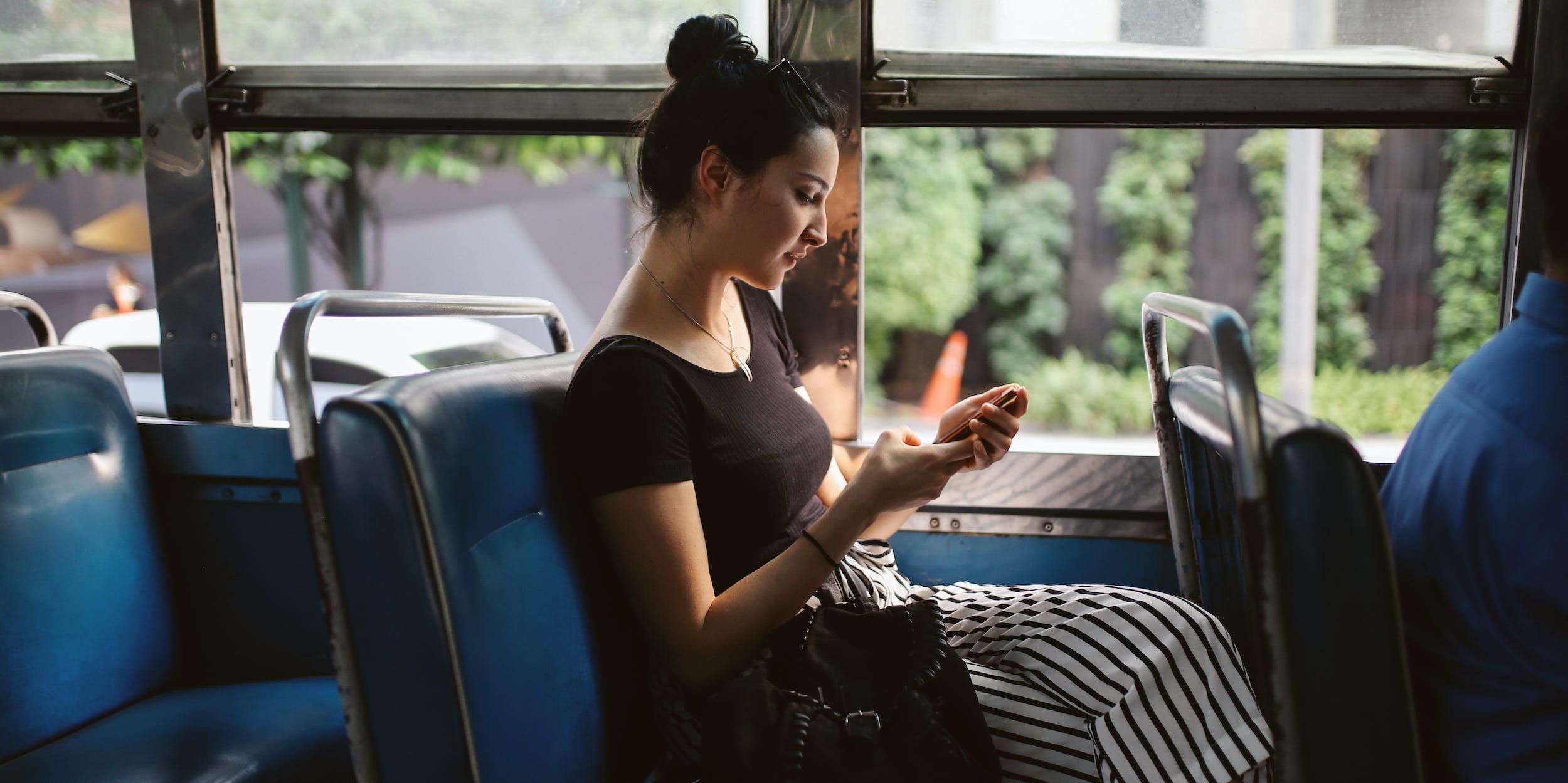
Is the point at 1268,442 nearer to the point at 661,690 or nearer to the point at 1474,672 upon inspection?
the point at 1474,672

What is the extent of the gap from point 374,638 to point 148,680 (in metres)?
1.13

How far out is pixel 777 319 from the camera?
1.80 metres

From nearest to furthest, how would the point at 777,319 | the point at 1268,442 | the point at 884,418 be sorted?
the point at 1268,442
the point at 777,319
the point at 884,418

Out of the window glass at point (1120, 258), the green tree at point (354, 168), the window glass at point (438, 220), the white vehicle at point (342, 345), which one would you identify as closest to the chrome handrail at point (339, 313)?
the white vehicle at point (342, 345)

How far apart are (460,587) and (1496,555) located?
1.14 m

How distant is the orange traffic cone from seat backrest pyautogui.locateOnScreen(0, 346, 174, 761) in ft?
22.7

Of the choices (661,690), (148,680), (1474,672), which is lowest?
(148,680)

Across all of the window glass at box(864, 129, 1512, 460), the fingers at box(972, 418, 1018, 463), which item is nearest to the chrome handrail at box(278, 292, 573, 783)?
the fingers at box(972, 418, 1018, 463)

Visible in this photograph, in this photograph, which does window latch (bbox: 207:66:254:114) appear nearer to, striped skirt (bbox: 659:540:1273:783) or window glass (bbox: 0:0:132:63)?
window glass (bbox: 0:0:132:63)

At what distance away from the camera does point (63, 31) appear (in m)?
2.19

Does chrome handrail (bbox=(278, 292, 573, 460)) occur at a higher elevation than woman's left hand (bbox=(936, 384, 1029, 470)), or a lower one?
higher

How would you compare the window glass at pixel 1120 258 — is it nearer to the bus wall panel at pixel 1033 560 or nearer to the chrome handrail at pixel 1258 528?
the bus wall panel at pixel 1033 560

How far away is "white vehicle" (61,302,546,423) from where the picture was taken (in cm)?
370

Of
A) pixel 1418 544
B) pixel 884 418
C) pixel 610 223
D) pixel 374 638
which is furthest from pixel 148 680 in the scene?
pixel 610 223
